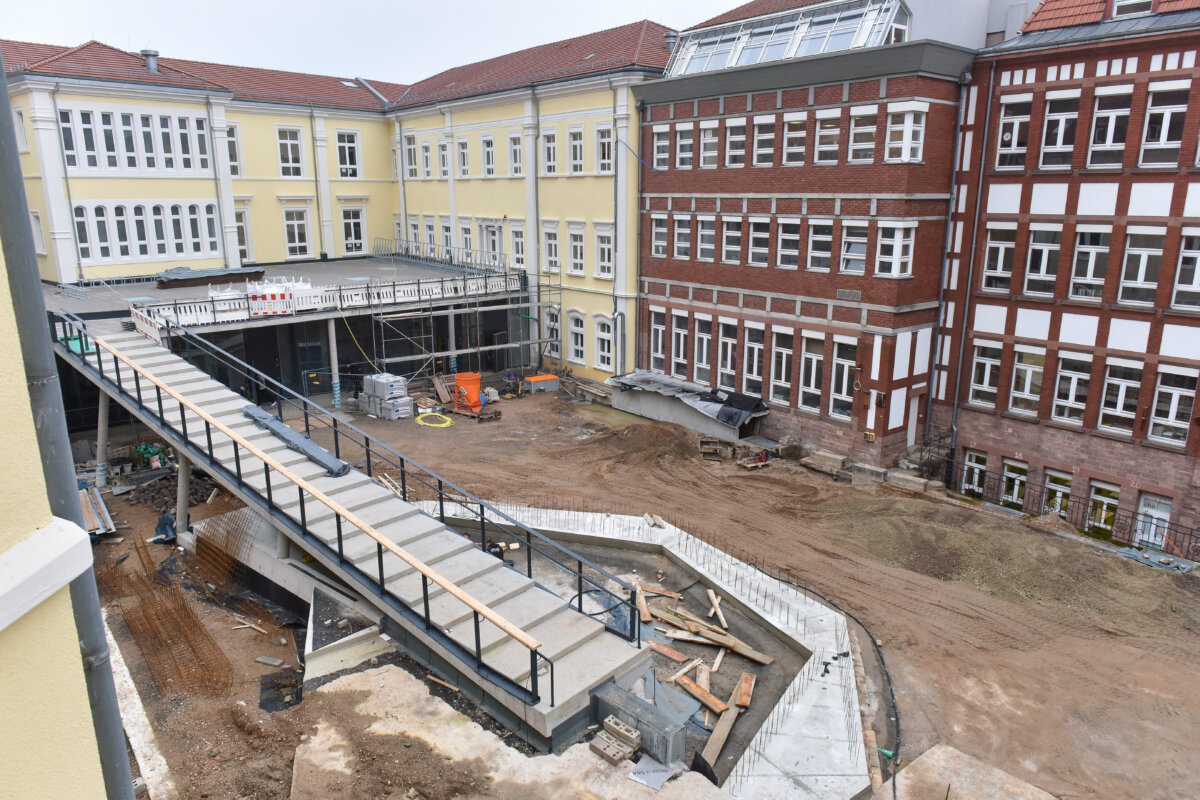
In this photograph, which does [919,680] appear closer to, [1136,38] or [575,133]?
[1136,38]

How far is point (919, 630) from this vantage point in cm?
1278

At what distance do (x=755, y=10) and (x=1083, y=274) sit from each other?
11740mm

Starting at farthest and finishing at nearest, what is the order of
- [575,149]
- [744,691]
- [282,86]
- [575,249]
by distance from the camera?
[282,86] → [575,249] → [575,149] → [744,691]

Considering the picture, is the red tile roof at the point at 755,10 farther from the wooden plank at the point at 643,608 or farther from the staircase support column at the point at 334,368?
the wooden plank at the point at 643,608

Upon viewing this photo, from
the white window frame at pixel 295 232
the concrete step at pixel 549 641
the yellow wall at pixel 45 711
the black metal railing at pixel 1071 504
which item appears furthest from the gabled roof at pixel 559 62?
the yellow wall at pixel 45 711

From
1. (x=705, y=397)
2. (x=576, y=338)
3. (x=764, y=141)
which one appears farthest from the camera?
(x=576, y=338)

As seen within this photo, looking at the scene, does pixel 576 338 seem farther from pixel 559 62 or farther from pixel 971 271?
pixel 971 271

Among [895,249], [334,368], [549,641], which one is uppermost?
[895,249]

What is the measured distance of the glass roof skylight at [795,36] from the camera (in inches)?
767

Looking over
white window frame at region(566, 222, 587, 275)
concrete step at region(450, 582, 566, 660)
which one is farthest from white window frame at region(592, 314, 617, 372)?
concrete step at region(450, 582, 566, 660)

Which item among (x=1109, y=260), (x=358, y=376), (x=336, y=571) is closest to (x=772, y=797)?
(x=336, y=571)

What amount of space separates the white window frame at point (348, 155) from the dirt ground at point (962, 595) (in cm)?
1779

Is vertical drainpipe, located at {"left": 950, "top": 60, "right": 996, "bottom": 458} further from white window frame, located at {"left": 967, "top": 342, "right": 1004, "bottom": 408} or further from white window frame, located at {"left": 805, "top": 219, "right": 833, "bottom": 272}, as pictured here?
white window frame, located at {"left": 805, "top": 219, "right": 833, "bottom": 272}

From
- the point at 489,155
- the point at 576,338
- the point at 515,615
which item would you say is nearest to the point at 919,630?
the point at 515,615
